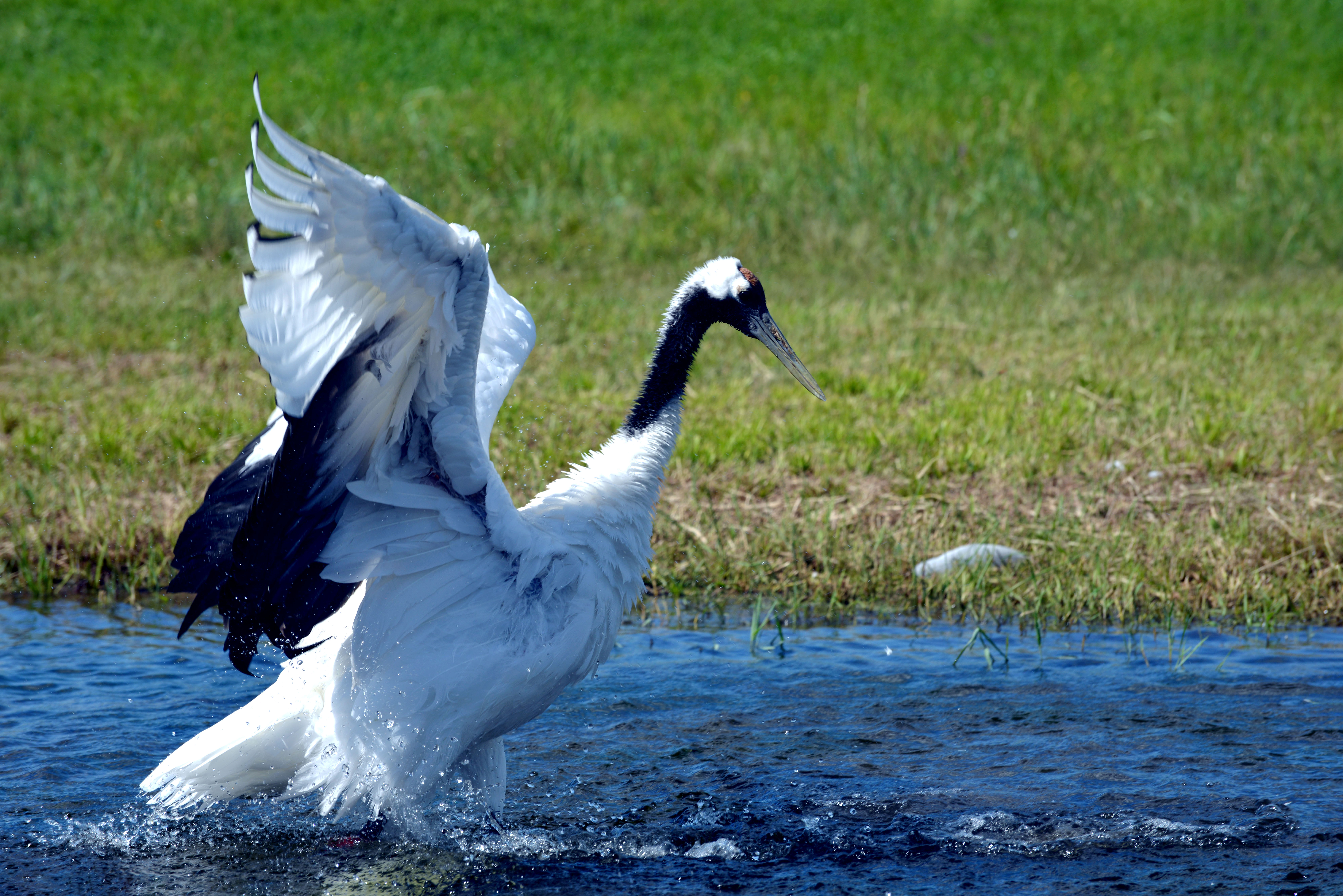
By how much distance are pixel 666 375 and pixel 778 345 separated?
49cm

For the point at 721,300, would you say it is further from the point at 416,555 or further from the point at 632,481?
the point at 416,555

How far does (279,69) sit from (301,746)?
12.5 meters

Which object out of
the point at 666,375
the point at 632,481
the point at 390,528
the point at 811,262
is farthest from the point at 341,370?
the point at 811,262

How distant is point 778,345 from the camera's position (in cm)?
443

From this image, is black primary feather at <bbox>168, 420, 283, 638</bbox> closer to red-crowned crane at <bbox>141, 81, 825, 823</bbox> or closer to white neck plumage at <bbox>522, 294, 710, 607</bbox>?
red-crowned crane at <bbox>141, 81, 825, 823</bbox>

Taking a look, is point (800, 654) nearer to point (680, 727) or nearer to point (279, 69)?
point (680, 727)

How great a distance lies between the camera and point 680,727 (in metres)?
4.45

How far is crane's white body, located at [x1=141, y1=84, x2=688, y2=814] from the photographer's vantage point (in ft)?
10.2

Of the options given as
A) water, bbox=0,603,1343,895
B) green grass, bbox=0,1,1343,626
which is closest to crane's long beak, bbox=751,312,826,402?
water, bbox=0,603,1343,895

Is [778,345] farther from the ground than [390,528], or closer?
farther from the ground

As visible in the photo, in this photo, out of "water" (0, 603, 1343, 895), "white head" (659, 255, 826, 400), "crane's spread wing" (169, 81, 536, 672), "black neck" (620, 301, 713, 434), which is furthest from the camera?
"white head" (659, 255, 826, 400)

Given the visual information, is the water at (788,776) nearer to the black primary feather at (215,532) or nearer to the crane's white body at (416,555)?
the crane's white body at (416,555)

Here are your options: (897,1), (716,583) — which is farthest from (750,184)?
(897,1)

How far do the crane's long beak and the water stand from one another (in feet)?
3.34
